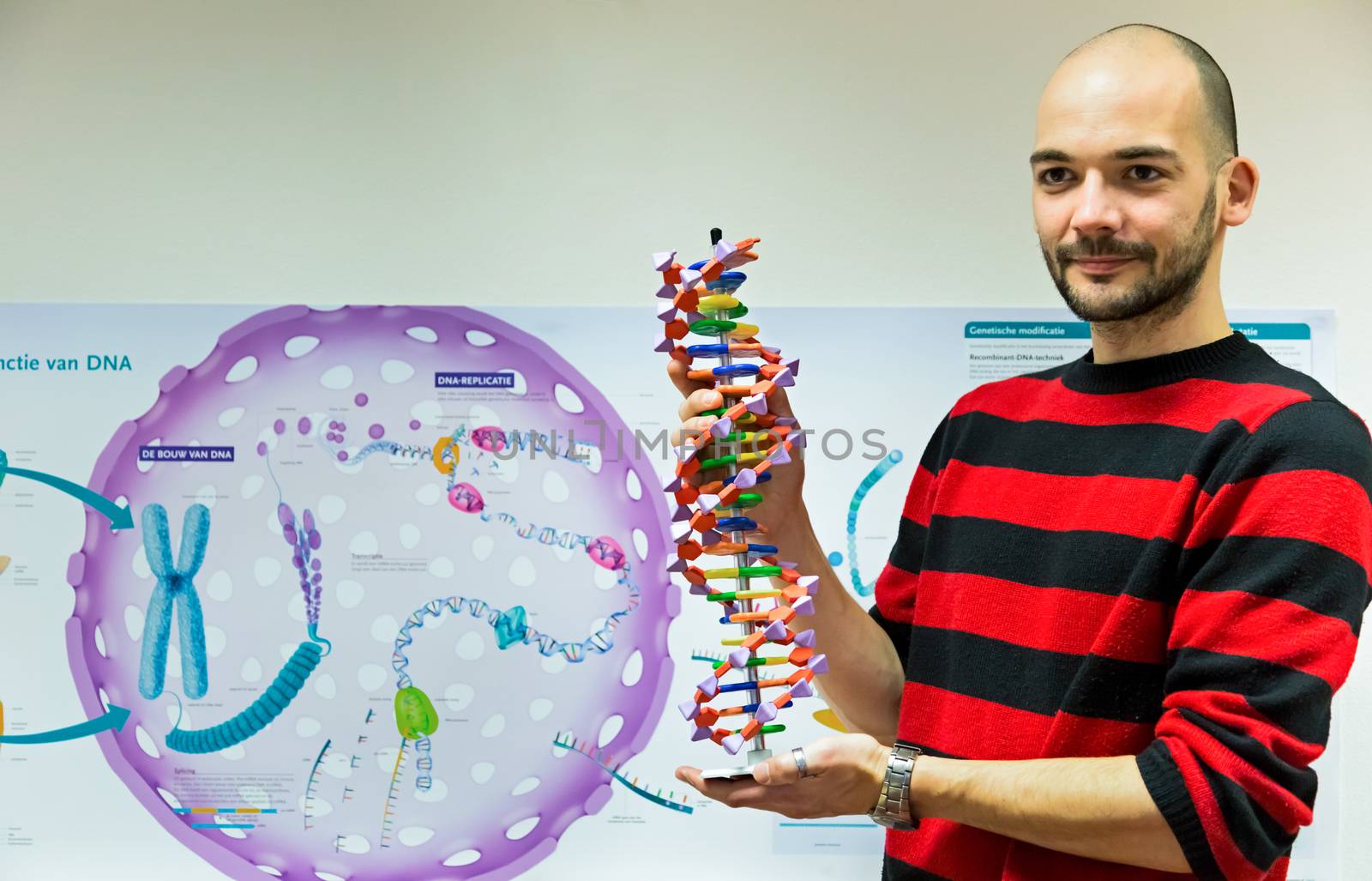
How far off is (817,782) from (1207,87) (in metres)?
0.70

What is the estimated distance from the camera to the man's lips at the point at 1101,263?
943mm

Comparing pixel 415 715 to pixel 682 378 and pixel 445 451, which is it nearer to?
pixel 445 451

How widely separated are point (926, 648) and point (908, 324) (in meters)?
0.79

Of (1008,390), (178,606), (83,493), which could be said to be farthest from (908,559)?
(83,493)

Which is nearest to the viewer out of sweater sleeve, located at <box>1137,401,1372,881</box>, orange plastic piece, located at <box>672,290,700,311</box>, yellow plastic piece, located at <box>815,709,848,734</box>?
sweater sleeve, located at <box>1137,401,1372,881</box>

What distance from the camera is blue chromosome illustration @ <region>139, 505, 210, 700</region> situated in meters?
1.74

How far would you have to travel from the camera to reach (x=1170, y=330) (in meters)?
0.98

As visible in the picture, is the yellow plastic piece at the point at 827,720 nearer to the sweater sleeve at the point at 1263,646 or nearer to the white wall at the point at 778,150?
the white wall at the point at 778,150

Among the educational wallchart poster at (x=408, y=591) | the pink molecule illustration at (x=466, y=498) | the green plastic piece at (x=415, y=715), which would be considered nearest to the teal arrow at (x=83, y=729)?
the educational wallchart poster at (x=408, y=591)

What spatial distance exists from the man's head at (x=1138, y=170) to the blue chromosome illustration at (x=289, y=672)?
128 cm

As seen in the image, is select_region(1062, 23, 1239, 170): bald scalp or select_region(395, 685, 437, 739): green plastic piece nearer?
select_region(1062, 23, 1239, 170): bald scalp

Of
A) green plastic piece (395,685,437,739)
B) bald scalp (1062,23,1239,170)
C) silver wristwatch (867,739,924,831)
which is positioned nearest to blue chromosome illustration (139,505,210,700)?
green plastic piece (395,685,437,739)

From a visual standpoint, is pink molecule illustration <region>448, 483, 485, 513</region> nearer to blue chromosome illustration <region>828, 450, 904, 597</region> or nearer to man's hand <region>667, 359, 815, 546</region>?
blue chromosome illustration <region>828, 450, 904, 597</region>

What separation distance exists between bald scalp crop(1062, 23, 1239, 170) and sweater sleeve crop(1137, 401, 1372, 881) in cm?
26
